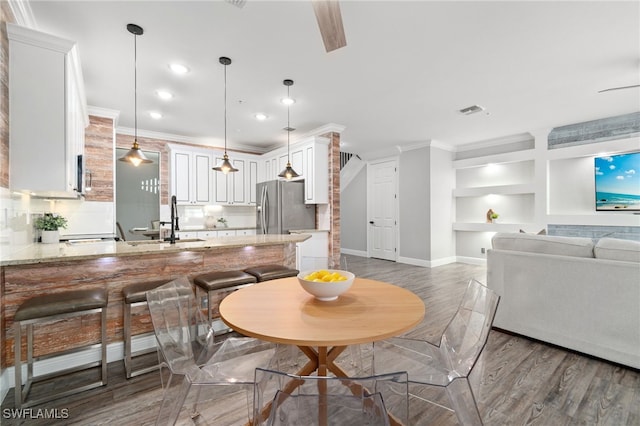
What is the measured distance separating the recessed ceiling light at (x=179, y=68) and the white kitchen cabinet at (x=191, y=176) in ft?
8.84

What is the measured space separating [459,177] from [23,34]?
736 cm

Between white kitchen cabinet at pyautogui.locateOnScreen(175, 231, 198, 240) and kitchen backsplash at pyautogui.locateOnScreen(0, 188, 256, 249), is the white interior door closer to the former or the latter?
kitchen backsplash at pyautogui.locateOnScreen(0, 188, 256, 249)

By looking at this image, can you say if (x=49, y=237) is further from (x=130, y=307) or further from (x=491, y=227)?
(x=491, y=227)

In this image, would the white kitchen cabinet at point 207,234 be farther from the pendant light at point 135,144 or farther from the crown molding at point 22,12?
the crown molding at point 22,12

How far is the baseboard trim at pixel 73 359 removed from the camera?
1997 millimetres

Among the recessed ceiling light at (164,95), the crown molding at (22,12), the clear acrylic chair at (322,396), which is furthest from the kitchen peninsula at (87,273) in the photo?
the recessed ceiling light at (164,95)

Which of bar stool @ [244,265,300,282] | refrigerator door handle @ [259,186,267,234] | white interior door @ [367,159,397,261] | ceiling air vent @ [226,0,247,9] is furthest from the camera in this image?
white interior door @ [367,159,397,261]

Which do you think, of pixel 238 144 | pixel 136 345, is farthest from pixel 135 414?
pixel 238 144

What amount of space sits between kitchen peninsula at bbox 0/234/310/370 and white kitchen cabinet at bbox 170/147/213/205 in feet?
9.73

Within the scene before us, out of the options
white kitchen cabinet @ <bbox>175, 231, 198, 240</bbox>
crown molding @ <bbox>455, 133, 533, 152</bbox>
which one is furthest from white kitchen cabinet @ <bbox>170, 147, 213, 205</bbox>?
crown molding @ <bbox>455, 133, 533, 152</bbox>

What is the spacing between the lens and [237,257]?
3.20m

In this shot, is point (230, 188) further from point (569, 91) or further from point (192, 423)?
point (569, 91)

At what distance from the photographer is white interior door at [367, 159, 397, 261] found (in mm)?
7176

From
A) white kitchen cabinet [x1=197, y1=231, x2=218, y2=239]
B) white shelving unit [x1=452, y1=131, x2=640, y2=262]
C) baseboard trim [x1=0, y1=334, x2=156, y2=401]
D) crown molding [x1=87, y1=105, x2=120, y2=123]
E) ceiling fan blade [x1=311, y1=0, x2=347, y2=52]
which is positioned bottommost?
baseboard trim [x1=0, y1=334, x2=156, y2=401]
